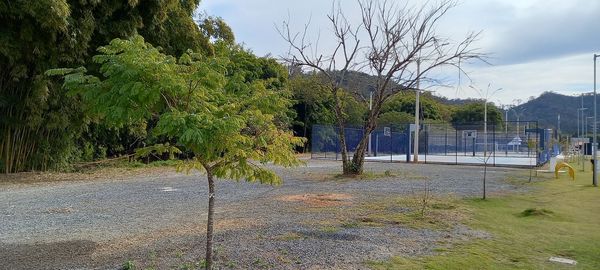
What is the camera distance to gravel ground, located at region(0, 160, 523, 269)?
5.87 m

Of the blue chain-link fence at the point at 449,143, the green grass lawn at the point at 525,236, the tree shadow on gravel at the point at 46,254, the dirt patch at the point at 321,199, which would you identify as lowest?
the tree shadow on gravel at the point at 46,254

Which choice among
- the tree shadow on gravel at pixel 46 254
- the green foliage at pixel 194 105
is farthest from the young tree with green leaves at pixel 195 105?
the tree shadow on gravel at pixel 46 254

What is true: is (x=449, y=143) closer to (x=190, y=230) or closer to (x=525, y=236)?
(x=525, y=236)

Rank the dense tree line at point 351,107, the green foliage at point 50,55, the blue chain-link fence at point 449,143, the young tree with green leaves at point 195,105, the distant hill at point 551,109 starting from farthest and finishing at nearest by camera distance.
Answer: the distant hill at point 551,109, the blue chain-link fence at point 449,143, the dense tree line at point 351,107, the green foliage at point 50,55, the young tree with green leaves at point 195,105

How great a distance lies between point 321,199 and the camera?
37.6 feet

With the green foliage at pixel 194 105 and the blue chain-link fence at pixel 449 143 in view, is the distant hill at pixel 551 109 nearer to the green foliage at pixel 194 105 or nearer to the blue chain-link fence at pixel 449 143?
the blue chain-link fence at pixel 449 143

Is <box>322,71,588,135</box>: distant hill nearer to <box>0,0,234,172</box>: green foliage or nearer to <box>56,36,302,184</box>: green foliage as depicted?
<box>0,0,234,172</box>: green foliage

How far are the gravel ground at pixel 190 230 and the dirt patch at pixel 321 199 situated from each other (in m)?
0.02

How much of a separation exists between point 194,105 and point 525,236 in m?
5.62

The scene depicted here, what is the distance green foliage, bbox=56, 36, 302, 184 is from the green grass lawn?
1943mm

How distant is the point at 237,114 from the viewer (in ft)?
16.0

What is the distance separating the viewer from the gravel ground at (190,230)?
5.87m

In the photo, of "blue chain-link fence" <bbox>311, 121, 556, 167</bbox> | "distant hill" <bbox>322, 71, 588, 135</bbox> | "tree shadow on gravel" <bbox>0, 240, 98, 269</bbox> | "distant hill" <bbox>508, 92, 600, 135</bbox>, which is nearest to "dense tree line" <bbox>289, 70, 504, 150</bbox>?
"blue chain-link fence" <bbox>311, 121, 556, 167</bbox>

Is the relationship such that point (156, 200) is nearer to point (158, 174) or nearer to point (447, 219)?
point (447, 219)
